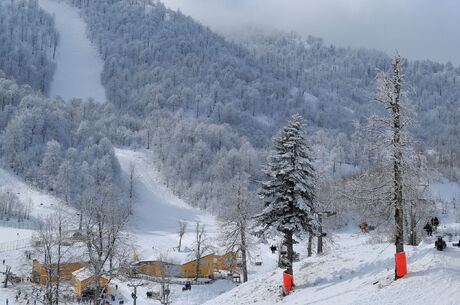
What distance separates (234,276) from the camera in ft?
218

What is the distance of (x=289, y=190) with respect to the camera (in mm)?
29453

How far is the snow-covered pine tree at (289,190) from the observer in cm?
2955

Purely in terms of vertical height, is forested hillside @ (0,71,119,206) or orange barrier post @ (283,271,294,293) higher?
forested hillside @ (0,71,119,206)

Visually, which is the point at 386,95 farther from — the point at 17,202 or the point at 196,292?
the point at 17,202

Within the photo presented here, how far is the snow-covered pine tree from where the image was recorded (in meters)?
29.5

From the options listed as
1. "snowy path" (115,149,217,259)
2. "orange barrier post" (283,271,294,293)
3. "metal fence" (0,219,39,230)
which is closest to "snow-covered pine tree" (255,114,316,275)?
"orange barrier post" (283,271,294,293)

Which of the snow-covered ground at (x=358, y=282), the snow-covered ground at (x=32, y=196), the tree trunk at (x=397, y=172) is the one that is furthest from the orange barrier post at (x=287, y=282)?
the snow-covered ground at (x=32, y=196)

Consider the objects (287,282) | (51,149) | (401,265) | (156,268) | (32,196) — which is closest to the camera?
(401,265)

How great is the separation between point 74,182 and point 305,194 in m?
106

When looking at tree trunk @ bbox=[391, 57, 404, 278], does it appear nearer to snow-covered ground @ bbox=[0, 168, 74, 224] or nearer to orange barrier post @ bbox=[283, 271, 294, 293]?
orange barrier post @ bbox=[283, 271, 294, 293]

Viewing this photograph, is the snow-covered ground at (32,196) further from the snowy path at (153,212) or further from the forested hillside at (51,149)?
the snowy path at (153,212)

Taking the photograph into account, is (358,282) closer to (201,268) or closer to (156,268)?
(156,268)

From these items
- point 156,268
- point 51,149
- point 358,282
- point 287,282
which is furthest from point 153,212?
point 358,282

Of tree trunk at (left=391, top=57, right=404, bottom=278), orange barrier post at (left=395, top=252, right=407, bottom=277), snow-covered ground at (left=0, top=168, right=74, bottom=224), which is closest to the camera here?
orange barrier post at (left=395, top=252, right=407, bottom=277)
